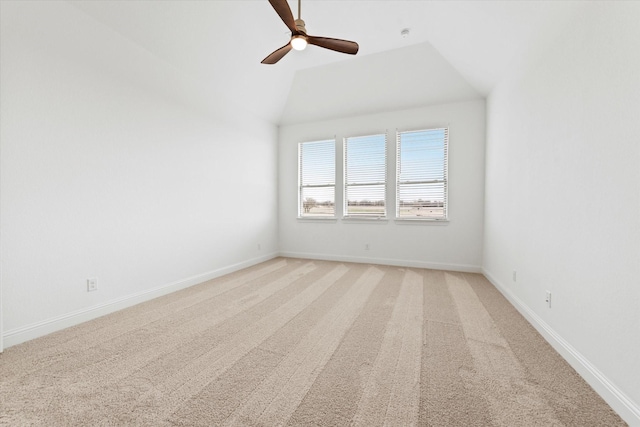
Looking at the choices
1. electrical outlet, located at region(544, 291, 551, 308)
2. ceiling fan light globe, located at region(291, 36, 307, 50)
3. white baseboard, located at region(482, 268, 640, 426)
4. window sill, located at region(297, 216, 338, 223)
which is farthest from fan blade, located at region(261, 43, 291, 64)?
white baseboard, located at region(482, 268, 640, 426)

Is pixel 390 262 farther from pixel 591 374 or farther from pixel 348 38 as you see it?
pixel 348 38

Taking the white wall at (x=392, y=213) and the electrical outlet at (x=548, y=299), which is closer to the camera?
the electrical outlet at (x=548, y=299)

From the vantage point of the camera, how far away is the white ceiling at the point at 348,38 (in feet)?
8.45

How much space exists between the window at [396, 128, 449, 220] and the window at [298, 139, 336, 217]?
51.8 inches

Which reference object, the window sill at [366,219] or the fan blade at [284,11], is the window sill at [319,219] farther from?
the fan blade at [284,11]

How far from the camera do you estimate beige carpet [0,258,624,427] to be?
4.44 feet

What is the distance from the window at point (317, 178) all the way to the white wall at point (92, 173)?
6.38ft

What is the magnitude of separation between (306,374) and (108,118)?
3.06m

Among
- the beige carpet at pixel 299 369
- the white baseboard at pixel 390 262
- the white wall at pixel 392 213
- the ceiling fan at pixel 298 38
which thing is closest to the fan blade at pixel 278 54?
the ceiling fan at pixel 298 38

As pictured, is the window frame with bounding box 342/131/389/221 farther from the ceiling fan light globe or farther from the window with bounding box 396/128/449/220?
the ceiling fan light globe

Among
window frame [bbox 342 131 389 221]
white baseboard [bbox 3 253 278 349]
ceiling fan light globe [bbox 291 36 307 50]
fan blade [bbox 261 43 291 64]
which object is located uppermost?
fan blade [bbox 261 43 291 64]

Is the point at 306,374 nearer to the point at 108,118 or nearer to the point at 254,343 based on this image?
the point at 254,343

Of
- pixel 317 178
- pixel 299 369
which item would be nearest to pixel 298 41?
pixel 299 369

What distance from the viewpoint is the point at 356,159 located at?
5145mm
